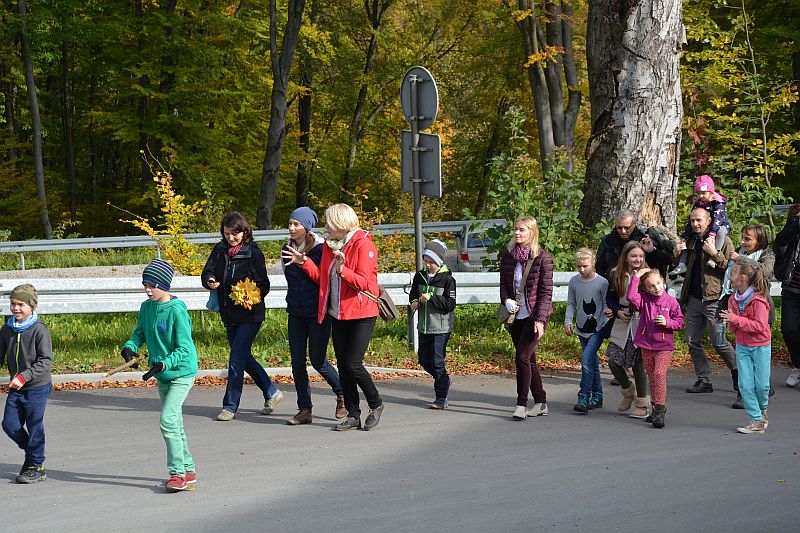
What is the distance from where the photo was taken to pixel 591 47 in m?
12.8

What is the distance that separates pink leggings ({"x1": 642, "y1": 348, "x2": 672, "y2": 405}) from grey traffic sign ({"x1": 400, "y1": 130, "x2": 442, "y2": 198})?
3.39 m

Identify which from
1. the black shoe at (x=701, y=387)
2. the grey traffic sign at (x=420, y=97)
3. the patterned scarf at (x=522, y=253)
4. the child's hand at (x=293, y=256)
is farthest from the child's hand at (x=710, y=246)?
the child's hand at (x=293, y=256)

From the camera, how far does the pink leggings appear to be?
27.7 ft

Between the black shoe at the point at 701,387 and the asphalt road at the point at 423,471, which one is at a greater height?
the black shoe at the point at 701,387

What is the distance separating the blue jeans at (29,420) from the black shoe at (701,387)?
6057mm

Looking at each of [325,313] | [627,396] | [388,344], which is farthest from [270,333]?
[627,396]

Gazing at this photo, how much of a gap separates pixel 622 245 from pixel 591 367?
1.42m

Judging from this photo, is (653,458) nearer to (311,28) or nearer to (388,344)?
(388,344)

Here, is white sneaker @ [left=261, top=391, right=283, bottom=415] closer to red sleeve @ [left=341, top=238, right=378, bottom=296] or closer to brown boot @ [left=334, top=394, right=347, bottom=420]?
brown boot @ [left=334, top=394, right=347, bottom=420]

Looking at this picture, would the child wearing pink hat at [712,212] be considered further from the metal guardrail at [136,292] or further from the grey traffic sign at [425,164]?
the grey traffic sign at [425,164]

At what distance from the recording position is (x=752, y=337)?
831 cm

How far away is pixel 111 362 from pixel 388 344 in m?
3.13

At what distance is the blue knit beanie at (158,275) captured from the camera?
693 cm

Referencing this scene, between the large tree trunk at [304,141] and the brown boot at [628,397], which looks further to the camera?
the large tree trunk at [304,141]
